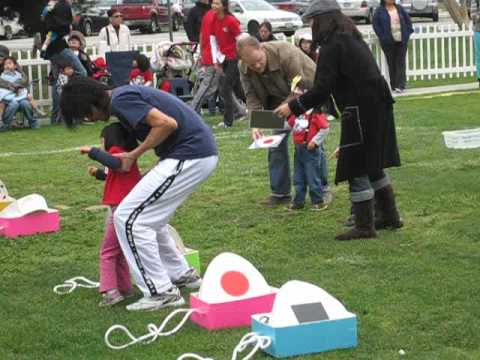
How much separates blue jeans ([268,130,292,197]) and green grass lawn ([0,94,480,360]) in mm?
255

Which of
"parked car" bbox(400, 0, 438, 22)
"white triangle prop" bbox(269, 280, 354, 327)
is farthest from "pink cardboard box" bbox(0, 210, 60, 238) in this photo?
"parked car" bbox(400, 0, 438, 22)

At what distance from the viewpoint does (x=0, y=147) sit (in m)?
15.8

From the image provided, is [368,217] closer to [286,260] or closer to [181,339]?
[286,260]

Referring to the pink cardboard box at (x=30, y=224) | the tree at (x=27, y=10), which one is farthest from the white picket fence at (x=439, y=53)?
the pink cardboard box at (x=30, y=224)

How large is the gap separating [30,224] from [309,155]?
2535 mm

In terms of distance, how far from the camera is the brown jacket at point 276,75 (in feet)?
31.0

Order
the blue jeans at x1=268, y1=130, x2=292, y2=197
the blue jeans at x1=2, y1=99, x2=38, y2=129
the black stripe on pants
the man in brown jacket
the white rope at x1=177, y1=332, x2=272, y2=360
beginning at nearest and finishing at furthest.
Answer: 1. the white rope at x1=177, y1=332, x2=272, y2=360
2. the black stripe on pants
3. the man in brown jacket
4. the blue jeans at x1=268, y1=130, x2=292, y2=197
5. the blue jeans at x1=2, y1=99, x2=38, y2=129

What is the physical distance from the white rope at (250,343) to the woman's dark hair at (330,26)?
3.24m

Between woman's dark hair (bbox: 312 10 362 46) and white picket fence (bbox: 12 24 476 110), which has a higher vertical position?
woman's dark hair (bbox: 312 10 362 46)

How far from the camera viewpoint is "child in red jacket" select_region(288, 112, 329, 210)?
9.64m

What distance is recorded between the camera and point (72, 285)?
7.52m

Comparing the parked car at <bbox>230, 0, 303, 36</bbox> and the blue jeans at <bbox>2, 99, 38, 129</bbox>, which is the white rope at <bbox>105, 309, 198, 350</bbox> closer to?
the blue jeans at <bbox>2, 99, 38, 129</bbox>

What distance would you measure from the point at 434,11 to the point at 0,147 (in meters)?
29.8

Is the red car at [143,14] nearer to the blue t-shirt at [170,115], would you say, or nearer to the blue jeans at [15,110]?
the blue jeans at [15,110]
